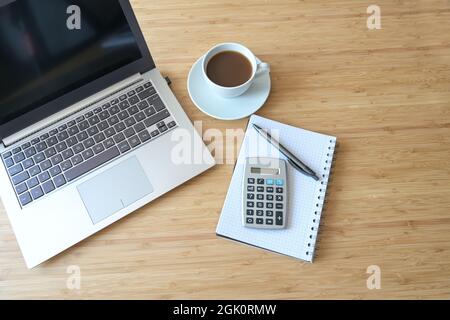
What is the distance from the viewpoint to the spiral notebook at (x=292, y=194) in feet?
2.22

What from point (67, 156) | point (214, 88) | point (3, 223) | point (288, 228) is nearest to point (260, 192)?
point (288, 228)

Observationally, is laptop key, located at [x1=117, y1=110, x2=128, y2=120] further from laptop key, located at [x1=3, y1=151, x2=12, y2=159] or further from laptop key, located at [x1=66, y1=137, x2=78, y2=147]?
laptop key, located at [x1=3, y1=151, x2=12, y2=159]

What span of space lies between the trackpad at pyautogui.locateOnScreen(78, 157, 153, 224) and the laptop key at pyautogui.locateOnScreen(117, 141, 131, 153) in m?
0.02

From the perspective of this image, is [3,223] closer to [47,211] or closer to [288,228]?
[47,211]

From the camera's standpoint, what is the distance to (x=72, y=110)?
74cm

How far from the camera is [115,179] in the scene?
2.34 feet

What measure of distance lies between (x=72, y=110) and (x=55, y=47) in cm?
13

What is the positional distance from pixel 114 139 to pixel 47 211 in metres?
0.17

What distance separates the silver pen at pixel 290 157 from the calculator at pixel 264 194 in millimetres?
16

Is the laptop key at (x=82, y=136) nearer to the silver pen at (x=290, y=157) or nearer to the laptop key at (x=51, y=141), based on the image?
the laptop key at (x=51, y=141)

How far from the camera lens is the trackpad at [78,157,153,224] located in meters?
0.70
